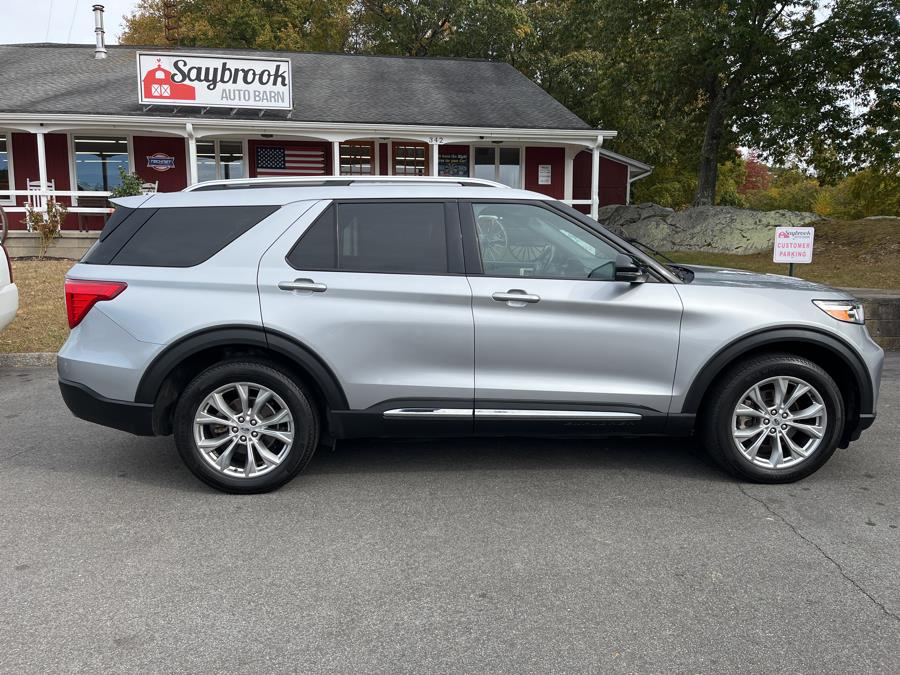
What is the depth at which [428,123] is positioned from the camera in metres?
20.0

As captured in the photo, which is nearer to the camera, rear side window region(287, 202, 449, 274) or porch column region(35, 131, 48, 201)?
rear side window region(287, 202, 449, 274)

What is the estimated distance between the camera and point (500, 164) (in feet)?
77.3

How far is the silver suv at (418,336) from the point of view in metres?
4.30

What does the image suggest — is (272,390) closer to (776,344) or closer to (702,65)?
(776,344)

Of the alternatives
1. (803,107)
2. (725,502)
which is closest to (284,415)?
(725,502)

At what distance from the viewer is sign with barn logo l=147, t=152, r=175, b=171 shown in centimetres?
2198

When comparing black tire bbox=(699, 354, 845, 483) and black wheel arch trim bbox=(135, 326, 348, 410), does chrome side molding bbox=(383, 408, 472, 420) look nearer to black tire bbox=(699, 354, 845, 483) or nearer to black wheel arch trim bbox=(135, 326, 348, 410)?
black wheel arch trim bbox=(135, 326, 348, 410)

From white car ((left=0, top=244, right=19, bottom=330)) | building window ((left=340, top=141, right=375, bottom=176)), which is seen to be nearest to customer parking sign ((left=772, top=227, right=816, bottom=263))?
white car ((left=0, top=244, right=19, bottom=330))

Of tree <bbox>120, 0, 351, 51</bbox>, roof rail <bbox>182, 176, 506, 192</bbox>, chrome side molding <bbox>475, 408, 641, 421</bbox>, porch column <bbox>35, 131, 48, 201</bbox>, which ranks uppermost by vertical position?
tree <bbox>120, 0, 351, 51</bbox>

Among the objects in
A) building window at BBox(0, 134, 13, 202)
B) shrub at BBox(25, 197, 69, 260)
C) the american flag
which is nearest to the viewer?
shrub at BBox(25, 197, 69, 260)

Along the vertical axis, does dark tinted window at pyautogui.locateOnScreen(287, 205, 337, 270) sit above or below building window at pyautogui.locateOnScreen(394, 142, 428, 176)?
below

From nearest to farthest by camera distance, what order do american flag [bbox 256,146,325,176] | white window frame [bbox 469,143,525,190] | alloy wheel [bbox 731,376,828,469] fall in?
alloy wheel [bbox 731,376,828,469] → american flag [bbox 256,146,325,176] → white window frame [bbox 469,143,525,190]

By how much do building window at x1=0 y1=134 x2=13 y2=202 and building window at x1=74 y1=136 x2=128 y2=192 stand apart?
1.74 metres

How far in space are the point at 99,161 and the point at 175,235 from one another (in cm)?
1984
